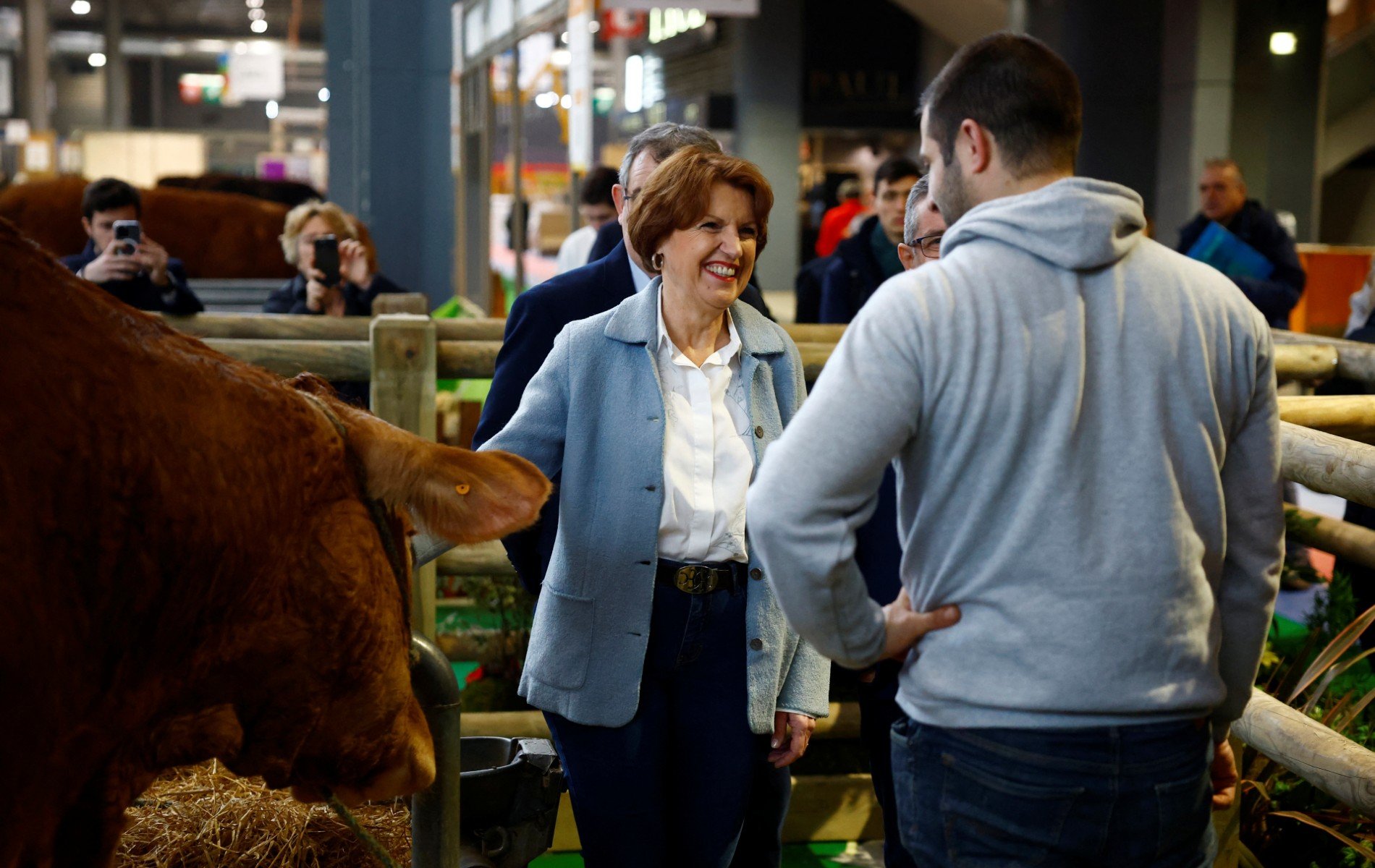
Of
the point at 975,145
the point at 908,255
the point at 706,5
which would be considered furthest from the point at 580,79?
the point at 975,145

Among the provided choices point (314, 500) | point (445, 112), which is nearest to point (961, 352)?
point (314, 500)

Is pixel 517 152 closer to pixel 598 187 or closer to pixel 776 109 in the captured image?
pixel 598 187

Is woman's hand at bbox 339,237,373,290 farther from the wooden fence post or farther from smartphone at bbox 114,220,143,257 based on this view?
the wooden fence post

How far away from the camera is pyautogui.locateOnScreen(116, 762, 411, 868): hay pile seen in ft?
8.48

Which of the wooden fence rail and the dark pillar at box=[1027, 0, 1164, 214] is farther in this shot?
the dark pillar at box=[1027, 0, 1164, 214]

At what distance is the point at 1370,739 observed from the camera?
12.3ft

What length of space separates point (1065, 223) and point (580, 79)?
5944 millimetres

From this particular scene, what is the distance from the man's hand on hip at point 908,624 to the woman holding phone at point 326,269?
4.20 m

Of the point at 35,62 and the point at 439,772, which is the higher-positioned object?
the point at 35,62

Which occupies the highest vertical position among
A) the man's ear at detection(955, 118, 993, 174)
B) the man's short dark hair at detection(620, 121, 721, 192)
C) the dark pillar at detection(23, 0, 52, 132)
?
the dark pillar at detection(23, 0, 52, 132)

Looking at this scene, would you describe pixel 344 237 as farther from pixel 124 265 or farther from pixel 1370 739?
pixel 1370 739

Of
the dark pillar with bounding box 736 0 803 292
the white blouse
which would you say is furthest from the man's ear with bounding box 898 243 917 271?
the dark pillar with bounding box 736 0 803 292

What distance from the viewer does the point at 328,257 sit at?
17.8ft

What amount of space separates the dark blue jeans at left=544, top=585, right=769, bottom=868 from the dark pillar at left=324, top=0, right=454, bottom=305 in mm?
7045
